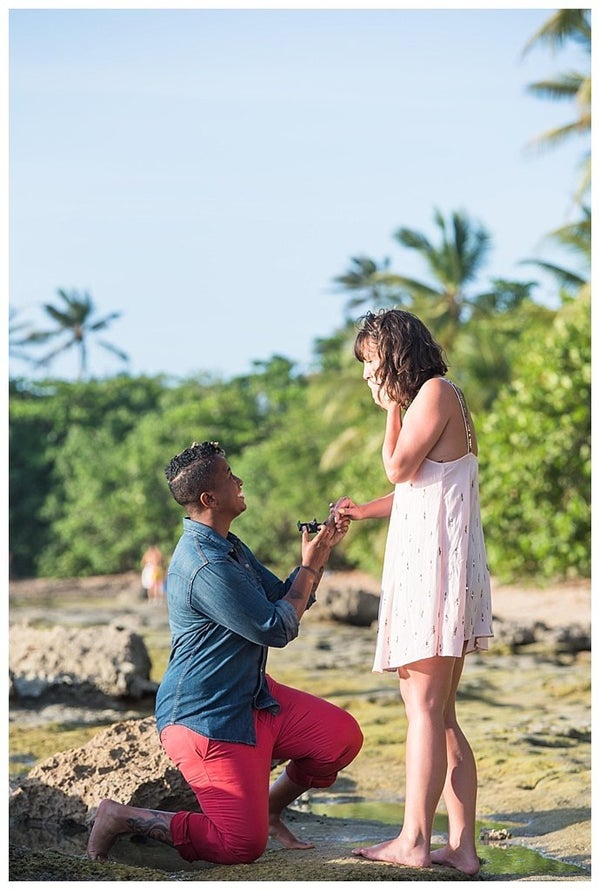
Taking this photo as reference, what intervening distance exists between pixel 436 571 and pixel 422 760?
609 millimetres

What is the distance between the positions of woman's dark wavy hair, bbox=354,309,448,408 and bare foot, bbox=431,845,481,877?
1505 mm

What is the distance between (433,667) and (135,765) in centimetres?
150

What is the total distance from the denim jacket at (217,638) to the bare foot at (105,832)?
0.33 meters

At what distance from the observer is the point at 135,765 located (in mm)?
4641

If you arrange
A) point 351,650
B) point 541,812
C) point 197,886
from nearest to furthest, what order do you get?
point 197,886 → point 541,812 → point 351,650

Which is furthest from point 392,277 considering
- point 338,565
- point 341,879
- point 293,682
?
point 341,879

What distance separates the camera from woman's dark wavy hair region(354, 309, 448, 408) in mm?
3881

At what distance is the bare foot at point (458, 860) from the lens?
147 inches

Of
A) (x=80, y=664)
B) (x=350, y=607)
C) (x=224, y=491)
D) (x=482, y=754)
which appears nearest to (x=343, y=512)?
(x=224, y=491)

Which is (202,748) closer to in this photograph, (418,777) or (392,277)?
(418,777)

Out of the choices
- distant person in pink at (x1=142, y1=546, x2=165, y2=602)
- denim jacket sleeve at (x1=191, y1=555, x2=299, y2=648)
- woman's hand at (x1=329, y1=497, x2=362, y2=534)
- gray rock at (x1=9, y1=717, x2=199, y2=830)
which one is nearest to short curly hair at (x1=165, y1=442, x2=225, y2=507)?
denim jacket sleeve at (x1=191, y1=555, x2=299, y2=648)

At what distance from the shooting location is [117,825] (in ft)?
12.8

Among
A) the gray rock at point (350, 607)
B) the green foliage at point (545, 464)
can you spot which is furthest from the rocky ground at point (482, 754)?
the green foliage at point (545, 464)

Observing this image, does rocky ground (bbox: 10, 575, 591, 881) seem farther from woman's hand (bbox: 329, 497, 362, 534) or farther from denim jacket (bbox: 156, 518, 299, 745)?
woman's hand (bbox: 329, 497, 362, 534)
